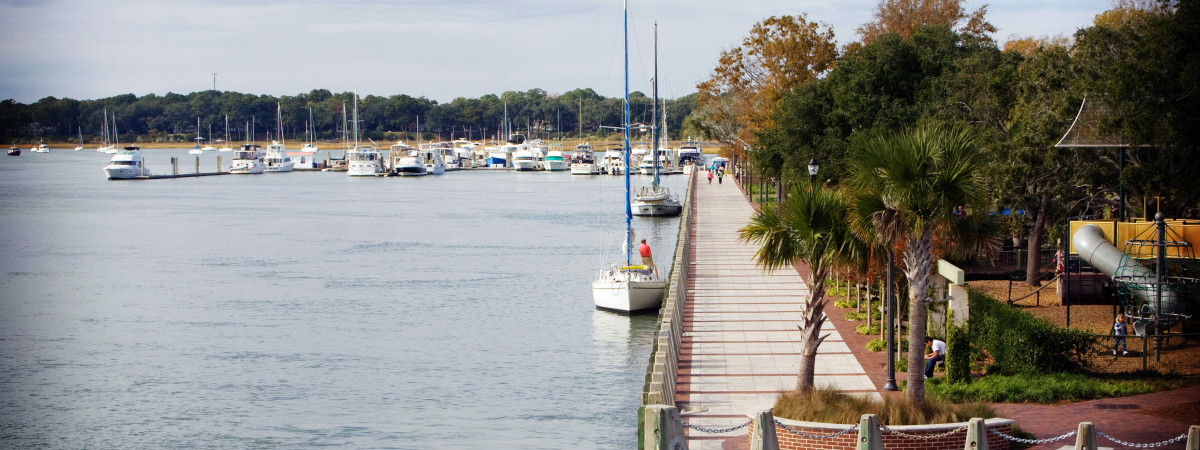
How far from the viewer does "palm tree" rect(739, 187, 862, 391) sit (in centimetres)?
1947

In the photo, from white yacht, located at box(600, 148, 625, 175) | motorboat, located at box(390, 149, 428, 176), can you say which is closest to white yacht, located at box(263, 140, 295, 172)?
motorboat, located at box(390, 149, 428, 176)

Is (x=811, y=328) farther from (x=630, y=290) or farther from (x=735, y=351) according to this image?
(x=630, y=290)

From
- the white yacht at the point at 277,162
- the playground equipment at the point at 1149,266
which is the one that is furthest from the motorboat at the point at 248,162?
the playground equipment at the point at 1149,266

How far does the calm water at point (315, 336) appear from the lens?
26891 mm

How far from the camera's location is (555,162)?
171 m

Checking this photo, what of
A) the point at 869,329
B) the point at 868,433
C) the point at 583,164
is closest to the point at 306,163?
the point at 583,164

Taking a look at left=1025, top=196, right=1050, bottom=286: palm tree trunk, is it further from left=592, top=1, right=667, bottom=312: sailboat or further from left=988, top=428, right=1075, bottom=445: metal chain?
left=988, top=428, right=1075, bottom=445: metal chain

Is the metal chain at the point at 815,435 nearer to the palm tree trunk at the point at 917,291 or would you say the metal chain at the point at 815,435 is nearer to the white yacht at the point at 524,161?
the palm tree trunk at the point at 917,291

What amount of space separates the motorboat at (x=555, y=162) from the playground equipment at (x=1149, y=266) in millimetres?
142998

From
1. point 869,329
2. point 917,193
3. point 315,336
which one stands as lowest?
point 315,336

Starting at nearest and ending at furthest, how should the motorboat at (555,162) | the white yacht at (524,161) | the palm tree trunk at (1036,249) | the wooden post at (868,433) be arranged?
the wooden post at (868,433)
the palm tree trunk at (1036,249)
the motorboat at (555,162)
the white yacht at (524,161)

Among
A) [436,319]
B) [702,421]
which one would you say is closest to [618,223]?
[436,319]

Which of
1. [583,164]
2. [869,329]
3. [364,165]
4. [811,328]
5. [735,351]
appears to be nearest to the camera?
[811,328]

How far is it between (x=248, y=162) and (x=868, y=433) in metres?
160
